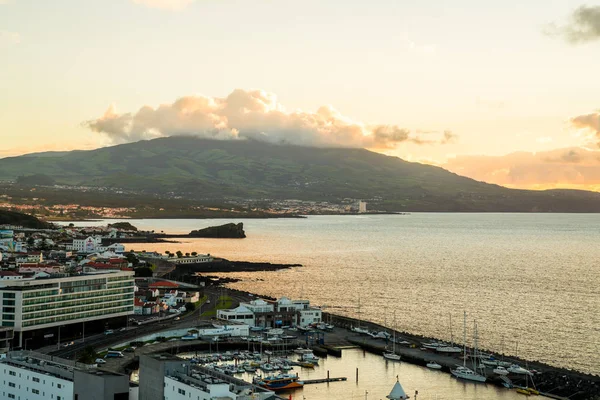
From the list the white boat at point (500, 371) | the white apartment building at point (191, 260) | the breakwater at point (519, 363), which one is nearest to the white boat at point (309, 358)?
the breakwater at point (519, 363)

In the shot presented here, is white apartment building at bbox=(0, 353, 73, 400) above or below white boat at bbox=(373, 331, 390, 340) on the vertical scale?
above

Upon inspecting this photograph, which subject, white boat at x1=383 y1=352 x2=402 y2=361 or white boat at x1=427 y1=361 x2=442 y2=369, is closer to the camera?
white boat at x1=427 y1=361 x2=442 y2=369

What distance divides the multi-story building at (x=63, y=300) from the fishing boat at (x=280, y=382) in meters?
13.3

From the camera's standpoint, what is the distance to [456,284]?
83312 millimetres

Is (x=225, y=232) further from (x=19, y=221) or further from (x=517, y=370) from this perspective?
(x=517, y=370)

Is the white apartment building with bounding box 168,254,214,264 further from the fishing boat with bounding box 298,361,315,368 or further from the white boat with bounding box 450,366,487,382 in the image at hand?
the white boat with bounding box 450,366,487,382

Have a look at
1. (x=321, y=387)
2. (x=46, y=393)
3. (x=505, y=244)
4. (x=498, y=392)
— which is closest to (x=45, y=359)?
(x=46, y=393)

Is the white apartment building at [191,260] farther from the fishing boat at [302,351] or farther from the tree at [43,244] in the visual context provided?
the fishing boat at [302,351]

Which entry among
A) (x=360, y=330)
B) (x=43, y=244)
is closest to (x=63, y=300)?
(x=360, y=330)

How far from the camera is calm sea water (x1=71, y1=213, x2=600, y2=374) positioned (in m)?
53.2

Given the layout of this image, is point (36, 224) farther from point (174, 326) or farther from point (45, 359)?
point (45, 359)

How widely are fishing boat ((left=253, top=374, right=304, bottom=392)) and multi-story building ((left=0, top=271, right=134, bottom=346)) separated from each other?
13328 mm

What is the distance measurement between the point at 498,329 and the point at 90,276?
97.1ft

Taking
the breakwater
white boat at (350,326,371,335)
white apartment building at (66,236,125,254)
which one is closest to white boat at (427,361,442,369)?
the breakwater
